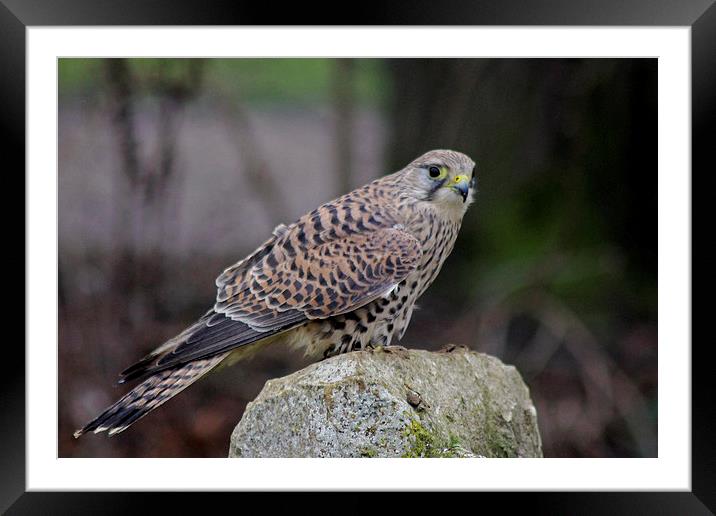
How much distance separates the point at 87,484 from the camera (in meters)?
3.02

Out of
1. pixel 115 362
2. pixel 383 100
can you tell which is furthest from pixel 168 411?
pixel 383 100

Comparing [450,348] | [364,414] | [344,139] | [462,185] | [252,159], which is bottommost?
[364,414]

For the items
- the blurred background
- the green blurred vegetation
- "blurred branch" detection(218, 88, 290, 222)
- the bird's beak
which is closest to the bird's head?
the bird's beak

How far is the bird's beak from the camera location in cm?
340

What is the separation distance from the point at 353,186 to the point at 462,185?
7.13 feet

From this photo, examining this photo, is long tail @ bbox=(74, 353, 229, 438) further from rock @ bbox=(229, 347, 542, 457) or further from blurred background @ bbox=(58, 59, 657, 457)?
blurred background @ bbox=(58, 59, 657, 457)

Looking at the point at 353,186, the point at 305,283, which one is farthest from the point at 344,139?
the point at 305,283

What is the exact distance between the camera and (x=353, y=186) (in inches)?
217

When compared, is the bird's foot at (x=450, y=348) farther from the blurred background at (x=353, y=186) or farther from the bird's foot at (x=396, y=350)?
the blurred background at (x=353, y=186)

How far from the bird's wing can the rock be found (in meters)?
0.28
